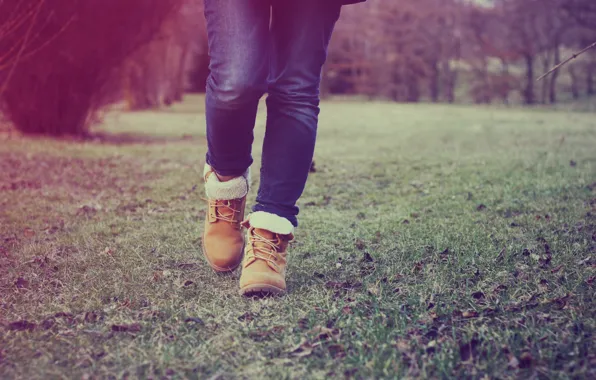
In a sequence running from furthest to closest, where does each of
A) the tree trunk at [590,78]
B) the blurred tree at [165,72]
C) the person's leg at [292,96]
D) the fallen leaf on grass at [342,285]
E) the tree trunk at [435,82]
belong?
the tree trunk at [435,82] < the tree trunk at [590,78] < the blurred tree at [165,72] < the fallen leaf on grass at [342,285] < the person's leg at [292,96]

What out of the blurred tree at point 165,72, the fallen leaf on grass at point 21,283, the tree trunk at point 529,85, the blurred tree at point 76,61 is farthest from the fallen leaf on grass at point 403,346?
the tree trunk at point 529,85

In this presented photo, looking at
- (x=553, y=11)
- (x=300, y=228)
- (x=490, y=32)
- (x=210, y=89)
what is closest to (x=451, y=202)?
(x=300, y=228)

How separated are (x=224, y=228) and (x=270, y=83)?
55 centimetres

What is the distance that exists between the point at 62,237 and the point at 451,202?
225 cm

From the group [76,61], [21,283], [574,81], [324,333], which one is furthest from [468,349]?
[574,81]

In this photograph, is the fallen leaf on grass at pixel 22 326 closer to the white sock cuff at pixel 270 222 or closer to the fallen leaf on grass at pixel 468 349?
the white sock cuff at pixel 270 222

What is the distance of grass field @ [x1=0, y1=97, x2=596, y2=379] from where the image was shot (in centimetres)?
148

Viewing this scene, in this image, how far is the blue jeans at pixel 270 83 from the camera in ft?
5.93

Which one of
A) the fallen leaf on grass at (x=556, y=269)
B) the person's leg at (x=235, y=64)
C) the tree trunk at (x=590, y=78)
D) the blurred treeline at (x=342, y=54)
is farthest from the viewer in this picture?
the tree trunk at (x=590, y=78)

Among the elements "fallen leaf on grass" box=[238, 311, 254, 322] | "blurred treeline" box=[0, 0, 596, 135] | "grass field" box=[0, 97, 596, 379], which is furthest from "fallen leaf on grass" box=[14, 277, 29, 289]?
"blurred treeline" box=[0, 0, 596, 135]

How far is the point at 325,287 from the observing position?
205 centimetres

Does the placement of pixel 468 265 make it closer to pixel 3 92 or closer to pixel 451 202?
pixel 451 202

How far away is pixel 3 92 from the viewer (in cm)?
772

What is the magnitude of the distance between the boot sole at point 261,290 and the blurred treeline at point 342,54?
4020mm
